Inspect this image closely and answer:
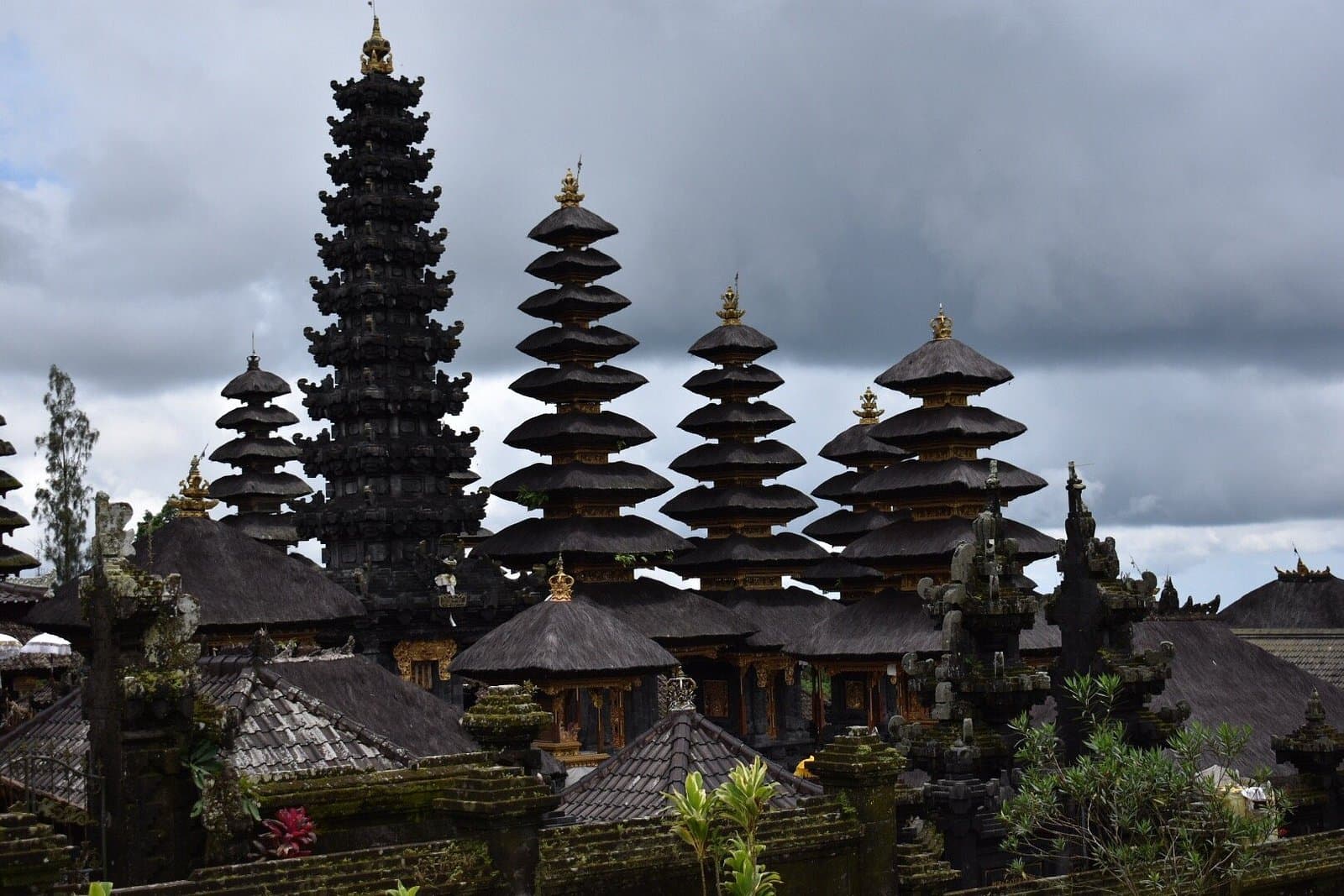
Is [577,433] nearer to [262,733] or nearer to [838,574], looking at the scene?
[838,574]

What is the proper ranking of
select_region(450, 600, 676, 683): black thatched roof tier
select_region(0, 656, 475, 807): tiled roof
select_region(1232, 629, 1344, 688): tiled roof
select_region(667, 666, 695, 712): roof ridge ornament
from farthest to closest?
select_region(1232, 629, 1344, 688): tiled roof < select_region(450, 600, 676, 683): black thatched roof tier < select_region(667, 666, 695, 712): roof ridge ornament < select_region(0, 656, 475, 807): tiled roof

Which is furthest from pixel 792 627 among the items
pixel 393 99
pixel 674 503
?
pixel 393 99

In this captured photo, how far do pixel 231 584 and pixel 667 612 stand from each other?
12.5 metres

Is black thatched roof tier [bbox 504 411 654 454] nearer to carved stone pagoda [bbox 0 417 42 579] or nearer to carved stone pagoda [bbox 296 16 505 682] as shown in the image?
carved stone pagoda [bbox 296 16 505 682]

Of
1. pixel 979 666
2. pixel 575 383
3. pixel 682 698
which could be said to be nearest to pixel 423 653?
pixel 575 383

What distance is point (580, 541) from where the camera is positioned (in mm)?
43875

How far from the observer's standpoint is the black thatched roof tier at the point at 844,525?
54.3 meters

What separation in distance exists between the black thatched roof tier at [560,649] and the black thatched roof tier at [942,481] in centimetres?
671

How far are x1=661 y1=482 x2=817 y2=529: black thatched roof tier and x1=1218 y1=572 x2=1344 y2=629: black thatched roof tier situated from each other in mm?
14660

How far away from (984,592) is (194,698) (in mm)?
10656

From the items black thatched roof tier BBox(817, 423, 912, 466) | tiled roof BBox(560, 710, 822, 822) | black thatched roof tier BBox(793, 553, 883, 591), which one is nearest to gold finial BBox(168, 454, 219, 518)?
tiled roof BBox(560, 710, 822, 822)

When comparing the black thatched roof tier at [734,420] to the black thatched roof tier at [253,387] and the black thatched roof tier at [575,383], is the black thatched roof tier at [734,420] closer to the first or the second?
the black thatched roof tier at [575,383]

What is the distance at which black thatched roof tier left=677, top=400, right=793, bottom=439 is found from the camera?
51.8 meters

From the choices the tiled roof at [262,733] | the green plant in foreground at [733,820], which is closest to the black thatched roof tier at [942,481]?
the tiled roof at [262,733]
